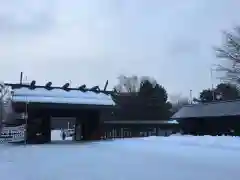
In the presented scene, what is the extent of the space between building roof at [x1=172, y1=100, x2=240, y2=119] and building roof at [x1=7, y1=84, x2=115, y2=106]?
27.4 feet

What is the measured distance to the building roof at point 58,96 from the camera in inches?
1345

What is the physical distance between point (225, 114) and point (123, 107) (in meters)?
34.0

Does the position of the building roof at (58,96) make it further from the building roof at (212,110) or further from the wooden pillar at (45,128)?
the building roof at (212,110)

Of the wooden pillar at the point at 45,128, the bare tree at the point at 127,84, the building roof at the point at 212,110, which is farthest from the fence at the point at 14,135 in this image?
the bare tree at the point at 127,84

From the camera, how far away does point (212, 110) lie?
37.1 meters

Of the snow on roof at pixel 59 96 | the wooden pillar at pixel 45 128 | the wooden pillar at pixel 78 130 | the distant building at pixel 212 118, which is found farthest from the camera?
the wooden pillar at pixel 78 130

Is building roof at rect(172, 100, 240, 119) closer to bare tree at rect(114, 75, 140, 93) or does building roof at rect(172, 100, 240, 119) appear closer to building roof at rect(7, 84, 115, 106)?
building roof at rect(7, 84, 115, 106)

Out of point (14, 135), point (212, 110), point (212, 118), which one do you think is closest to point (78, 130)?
point (14, 135)

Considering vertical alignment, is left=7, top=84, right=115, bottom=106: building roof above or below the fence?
above

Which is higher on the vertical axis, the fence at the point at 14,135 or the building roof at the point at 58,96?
the building roof at the point at 58,96

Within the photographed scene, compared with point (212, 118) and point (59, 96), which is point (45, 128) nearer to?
point (59, 96)

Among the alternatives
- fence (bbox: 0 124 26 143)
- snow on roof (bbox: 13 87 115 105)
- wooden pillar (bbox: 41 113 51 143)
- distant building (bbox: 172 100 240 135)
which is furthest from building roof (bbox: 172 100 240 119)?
fence (bbox: 0 124 26 143)

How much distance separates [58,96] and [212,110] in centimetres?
1477

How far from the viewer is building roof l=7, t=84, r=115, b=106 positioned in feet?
112
